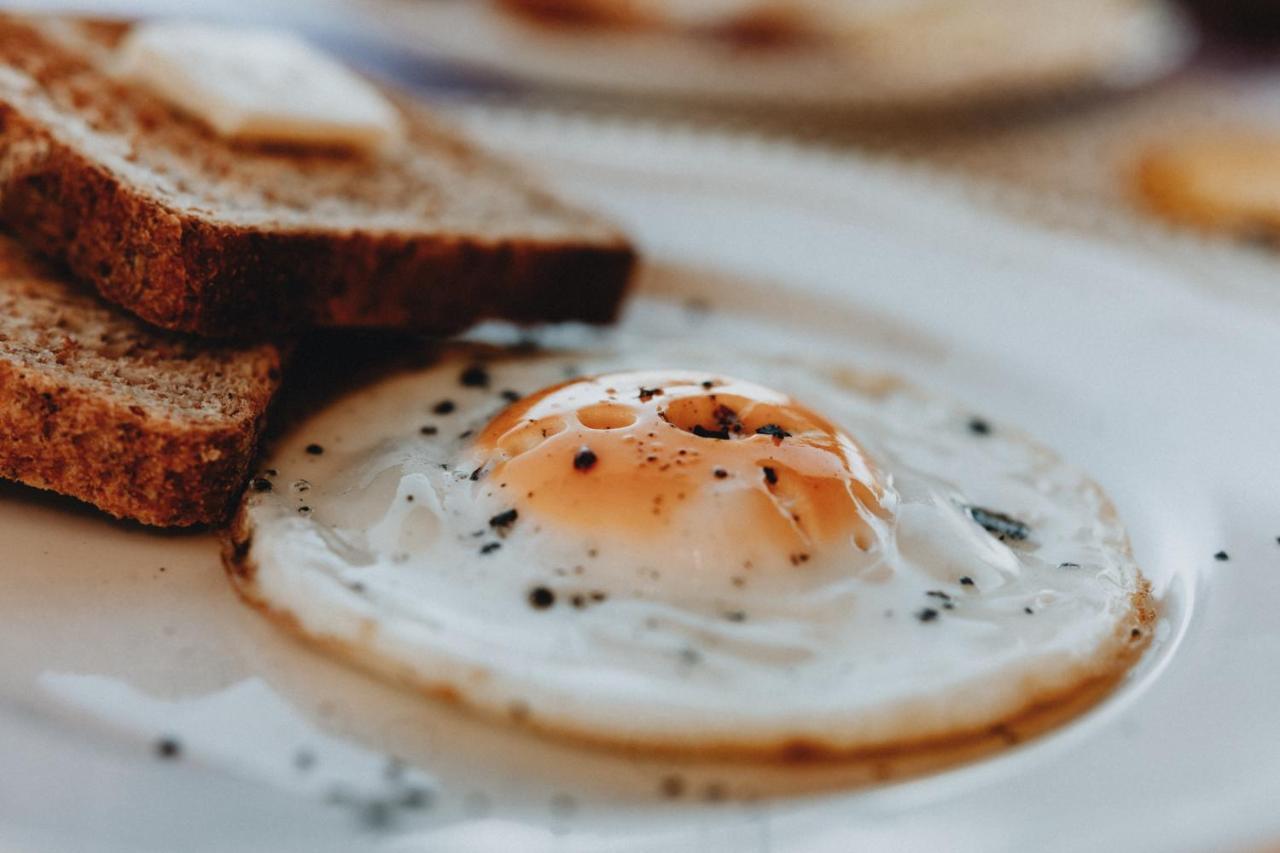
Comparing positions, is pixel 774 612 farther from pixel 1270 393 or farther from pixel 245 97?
pixel 245 97

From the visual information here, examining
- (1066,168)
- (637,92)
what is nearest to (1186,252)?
(1066,168)

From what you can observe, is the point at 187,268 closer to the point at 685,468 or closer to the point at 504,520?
the point at 504,520

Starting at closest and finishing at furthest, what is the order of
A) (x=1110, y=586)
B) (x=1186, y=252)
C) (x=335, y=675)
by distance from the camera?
(x=335, y=675), (x=1110, y=586), (x=1186, y=252)

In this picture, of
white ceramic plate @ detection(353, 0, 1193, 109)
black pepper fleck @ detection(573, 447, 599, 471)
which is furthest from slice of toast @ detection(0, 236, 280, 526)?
white ceramic plate @ detection(353, 0, 1193, 109)

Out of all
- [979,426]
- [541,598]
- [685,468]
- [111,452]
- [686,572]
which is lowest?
[111,452]

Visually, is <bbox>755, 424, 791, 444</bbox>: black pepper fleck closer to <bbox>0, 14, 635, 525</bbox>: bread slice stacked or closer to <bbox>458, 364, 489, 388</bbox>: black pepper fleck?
<bbox>458, 364, 489, 388</bbox>: black pepper fleck

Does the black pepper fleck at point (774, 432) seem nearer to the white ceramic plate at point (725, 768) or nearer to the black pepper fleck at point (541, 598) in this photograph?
the black pepper fleck at point (541, 598)

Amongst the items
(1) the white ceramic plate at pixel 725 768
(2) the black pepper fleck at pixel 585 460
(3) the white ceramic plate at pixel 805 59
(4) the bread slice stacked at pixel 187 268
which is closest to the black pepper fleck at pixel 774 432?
(2) the black pepper fleck at pixel 585 460

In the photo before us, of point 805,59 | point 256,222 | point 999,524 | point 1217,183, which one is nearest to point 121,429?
point 256,222
